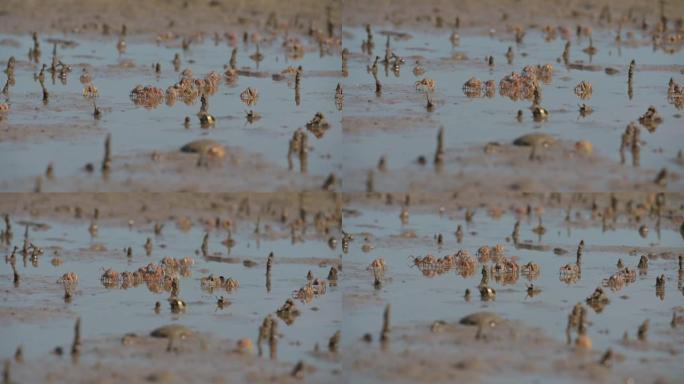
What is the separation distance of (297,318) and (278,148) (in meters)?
1.76

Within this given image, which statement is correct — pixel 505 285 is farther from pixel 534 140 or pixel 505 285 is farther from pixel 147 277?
pixel 147 277

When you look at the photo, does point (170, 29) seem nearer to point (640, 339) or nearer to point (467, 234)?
point (467, 234)

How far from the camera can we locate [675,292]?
17.0 m

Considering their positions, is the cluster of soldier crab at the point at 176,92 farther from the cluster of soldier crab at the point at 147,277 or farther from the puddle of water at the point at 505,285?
the puddle of water at the point at 505,285

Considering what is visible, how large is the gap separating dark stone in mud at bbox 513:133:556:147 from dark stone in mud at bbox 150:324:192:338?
3.75 m

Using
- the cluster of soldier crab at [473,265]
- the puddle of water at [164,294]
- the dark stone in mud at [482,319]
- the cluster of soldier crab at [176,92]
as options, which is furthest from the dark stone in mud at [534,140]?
the cluster of soldier crab at [176,92]

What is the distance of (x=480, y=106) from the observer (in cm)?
1781

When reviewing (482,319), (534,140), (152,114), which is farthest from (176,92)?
(482,319)

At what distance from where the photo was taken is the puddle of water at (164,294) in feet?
53.1

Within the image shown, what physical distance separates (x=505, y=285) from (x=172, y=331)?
3391mm

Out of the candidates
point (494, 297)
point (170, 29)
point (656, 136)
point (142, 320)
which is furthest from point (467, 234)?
point (170, 29)

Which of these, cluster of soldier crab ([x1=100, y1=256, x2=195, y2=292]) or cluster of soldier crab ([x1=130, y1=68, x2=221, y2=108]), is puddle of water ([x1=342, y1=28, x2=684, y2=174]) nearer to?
cluster of soldier crab ([x1=130, y1=68, x2=221, y2=108])

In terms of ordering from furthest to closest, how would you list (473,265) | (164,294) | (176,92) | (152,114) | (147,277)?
(176,92)
(152,114)
(473,265)
(147,277)
(164,294)

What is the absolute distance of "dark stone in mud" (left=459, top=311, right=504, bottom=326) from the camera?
53.7ft
